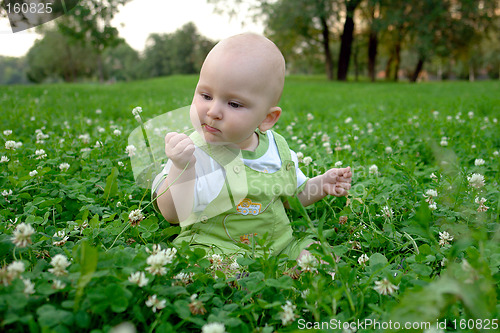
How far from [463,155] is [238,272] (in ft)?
8.96

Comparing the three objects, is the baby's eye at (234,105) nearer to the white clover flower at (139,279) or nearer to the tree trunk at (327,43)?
the white clover flower at (139,279)

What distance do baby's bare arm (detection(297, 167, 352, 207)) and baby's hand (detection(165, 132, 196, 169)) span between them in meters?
0.85

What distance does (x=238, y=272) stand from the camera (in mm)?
1732

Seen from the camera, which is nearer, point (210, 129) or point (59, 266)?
point (59, 266)

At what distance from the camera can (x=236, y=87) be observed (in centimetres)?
184

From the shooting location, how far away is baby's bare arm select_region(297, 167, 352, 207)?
225 cm

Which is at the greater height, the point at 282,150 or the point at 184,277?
the point at 282,150

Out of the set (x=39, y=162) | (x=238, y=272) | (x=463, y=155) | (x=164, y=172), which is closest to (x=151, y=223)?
(x=164, y=172)

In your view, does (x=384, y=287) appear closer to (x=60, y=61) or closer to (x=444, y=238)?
(x=444, y=238)

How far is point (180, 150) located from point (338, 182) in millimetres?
979

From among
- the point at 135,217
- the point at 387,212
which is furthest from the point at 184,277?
the point at 387,212

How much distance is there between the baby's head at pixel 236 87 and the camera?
1838 mm

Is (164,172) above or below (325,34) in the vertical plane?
below

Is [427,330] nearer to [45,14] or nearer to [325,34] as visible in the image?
[45,14]
